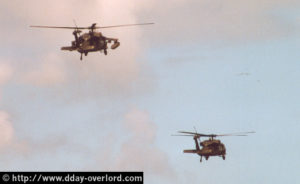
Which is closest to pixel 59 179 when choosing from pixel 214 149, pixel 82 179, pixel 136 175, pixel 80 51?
pixel 82 179

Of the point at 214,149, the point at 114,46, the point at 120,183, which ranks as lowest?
the point at 120,183

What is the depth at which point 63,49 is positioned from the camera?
111 metres

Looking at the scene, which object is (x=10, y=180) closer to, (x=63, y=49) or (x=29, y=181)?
(x=29, y=181)

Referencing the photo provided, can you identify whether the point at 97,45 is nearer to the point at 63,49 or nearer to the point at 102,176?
the point at 63,49

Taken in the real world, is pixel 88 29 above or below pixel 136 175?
above

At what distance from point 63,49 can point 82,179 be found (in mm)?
20238

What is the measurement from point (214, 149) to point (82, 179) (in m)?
24.0

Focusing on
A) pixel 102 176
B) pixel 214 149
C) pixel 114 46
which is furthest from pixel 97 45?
pixel 214 149

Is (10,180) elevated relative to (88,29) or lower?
lower

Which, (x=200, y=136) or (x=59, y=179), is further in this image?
(x=200, y=136)

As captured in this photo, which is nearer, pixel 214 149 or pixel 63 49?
pixel 63 49

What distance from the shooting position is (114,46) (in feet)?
350

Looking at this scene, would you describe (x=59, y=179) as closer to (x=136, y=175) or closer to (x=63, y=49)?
(x=136, y=175)

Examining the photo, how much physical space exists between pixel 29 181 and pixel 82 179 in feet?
28.0
